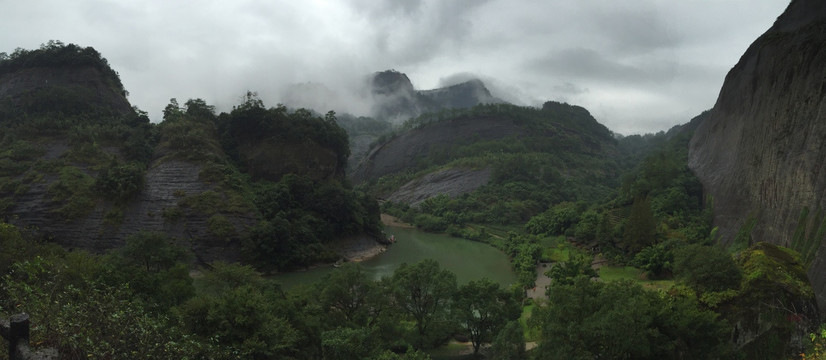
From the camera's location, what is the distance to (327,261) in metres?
40.8

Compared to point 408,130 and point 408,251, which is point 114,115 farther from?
point 408,130

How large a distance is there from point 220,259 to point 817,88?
40.2m

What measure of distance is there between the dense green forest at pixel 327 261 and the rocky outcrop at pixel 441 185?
10.2 feet

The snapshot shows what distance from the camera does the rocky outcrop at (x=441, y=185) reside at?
7594 cm

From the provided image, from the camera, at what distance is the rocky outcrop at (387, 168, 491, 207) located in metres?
75.9

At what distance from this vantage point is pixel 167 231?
36375mm

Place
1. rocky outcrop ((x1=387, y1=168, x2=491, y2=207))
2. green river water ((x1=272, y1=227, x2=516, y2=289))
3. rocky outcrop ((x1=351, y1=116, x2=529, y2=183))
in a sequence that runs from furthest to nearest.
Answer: rocky outcrop ((x1=351, y1=116, x2=529, y2=183)), rocky outcrop ((x1=387, y1=168, x2=491, y2=207)), green river water ((x1=272, y1=227, x2=516, y2=289))

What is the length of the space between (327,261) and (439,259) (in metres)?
11.0

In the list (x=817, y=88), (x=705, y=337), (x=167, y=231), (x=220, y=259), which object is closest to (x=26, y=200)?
(x=167, y=231)

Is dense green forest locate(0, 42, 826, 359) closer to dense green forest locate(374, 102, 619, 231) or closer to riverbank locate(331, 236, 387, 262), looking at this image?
dense green forest locate(374, 102, 619, 231)

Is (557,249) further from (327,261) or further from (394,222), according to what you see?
(394,222)

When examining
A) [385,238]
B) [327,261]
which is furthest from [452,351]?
[385,238]

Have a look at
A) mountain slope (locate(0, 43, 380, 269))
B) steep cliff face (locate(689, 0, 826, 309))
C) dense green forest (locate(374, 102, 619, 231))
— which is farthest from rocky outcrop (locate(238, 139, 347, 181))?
steep cliff face (locate(689, 0, 826, 309))

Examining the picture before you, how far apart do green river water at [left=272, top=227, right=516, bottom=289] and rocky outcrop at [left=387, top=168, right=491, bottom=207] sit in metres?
17.6
